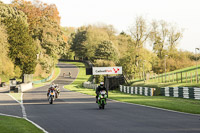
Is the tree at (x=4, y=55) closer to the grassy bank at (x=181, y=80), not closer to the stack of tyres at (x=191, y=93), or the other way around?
the grassy bank at (x=181, y=80)

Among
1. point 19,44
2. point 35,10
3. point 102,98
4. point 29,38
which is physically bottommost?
point 102,98

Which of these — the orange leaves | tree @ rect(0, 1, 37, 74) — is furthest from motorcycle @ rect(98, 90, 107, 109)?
the orange leaves

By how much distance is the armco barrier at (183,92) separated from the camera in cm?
3146

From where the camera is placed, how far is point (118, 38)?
119312 mm

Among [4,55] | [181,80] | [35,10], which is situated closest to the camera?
[181,80]

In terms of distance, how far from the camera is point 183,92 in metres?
34.1

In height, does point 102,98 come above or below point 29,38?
below

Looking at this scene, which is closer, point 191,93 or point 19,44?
point 191,93

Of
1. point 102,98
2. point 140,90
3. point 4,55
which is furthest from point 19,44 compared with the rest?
point 102,98

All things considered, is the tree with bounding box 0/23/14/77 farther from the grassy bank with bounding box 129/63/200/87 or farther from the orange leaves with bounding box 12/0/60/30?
the orange leaves with bounding box 12/0/60/30

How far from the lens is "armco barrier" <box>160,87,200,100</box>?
103 feet

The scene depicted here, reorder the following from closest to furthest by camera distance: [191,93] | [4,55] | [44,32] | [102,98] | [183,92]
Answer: [102,98] < [191,93] < [183,92] < [4,55] < [44,32]

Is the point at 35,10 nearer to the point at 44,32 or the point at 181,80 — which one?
the point at 44,32

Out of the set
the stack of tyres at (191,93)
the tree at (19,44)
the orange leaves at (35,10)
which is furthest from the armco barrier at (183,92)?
the orange leaves at (35,10)
